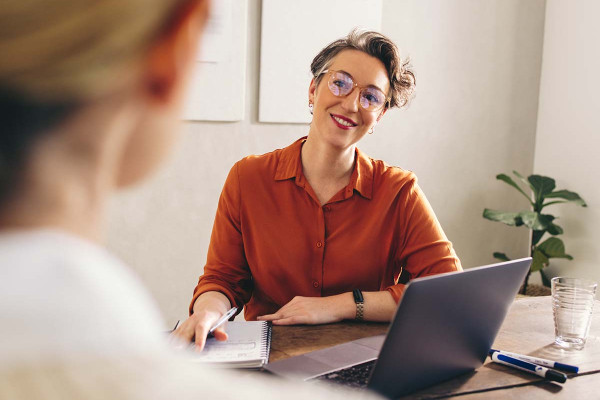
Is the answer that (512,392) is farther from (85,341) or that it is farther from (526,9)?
(526,9)

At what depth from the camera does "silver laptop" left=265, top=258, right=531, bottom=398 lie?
110 cm

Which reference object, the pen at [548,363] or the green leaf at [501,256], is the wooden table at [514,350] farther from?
the green leaf at [501,256]

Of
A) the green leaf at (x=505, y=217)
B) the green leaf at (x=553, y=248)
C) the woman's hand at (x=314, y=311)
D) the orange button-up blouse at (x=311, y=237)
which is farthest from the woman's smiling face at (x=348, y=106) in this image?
the green leaf at (x=553, y=248)

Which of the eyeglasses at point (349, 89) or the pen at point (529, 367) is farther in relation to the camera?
the eyeglasses at point (349, 89)

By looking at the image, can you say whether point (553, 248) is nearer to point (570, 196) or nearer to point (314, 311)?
point (570, 196)

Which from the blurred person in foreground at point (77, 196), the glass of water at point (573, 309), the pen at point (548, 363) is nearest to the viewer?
the blurred person in foreground at point (77, 196)

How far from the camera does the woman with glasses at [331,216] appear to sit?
79.9 inches

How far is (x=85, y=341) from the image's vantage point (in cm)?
31

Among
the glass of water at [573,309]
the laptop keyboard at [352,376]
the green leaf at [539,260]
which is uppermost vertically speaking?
the glass of water at [573,309]

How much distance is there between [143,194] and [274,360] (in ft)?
7.04

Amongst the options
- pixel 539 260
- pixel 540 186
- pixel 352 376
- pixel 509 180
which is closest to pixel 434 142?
pixel 509 180

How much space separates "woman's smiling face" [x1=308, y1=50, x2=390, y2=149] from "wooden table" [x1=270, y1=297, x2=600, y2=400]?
0.65 m

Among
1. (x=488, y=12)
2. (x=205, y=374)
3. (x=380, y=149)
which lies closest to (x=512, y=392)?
(x=205, y=374)

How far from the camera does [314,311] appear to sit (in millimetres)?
1724
